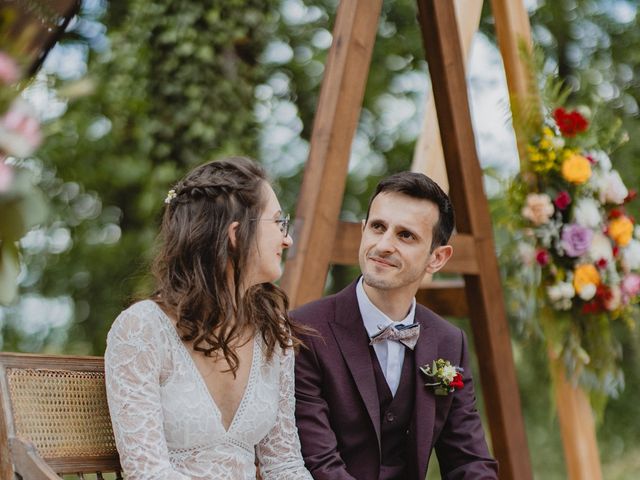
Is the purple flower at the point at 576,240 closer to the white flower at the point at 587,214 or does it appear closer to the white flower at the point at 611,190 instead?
the white flower at the point at 587,214

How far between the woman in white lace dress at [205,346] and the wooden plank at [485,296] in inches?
67.8

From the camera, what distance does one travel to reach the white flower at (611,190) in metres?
4.31

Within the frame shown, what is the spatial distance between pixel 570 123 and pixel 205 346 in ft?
8.20

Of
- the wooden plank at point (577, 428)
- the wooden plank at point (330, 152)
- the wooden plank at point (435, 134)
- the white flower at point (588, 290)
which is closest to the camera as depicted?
the wooden plank at point (330, 152)

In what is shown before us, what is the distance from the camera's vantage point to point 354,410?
9.12 feet

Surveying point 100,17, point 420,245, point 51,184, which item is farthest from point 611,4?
point 420,245

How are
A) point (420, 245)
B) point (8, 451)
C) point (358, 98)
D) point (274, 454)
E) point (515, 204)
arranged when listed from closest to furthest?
point (8, 451) → point (274, 454) → point (420, 245) → point (358, 98) → point (515, 204)

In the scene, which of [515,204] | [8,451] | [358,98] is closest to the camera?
[8,451]

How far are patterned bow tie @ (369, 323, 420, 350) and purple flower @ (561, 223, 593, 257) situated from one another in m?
1.58

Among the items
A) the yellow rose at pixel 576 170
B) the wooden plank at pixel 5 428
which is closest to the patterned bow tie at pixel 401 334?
the wooden plank at pixel 5 428

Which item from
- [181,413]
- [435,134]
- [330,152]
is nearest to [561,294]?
[435,134]

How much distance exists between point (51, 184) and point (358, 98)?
4861mm

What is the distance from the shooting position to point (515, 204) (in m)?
4.42

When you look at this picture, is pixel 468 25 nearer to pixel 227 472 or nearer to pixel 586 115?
pixel 586 115
